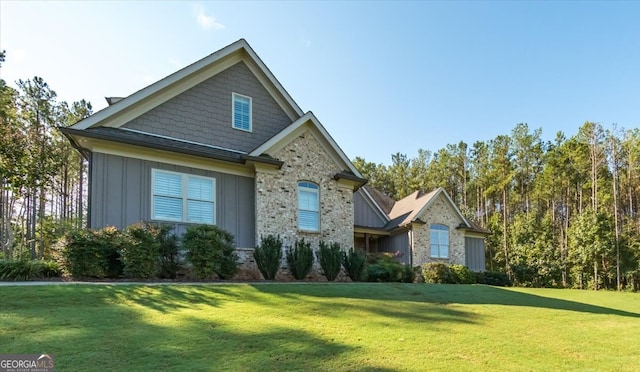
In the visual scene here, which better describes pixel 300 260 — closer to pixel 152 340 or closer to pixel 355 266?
pixel 355 266

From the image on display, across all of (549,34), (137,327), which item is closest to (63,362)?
(137,327)

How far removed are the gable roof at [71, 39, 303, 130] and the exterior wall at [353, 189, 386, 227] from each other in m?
9.24

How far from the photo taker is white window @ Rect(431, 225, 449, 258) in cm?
2352

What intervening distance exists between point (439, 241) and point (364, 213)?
14.9 ft

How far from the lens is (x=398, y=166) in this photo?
47.8m

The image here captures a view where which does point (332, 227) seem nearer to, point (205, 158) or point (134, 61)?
point (205, 158)

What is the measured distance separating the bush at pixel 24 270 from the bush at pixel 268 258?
213 inches

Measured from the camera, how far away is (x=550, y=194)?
38125mm

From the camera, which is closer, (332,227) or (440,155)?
(332,227)

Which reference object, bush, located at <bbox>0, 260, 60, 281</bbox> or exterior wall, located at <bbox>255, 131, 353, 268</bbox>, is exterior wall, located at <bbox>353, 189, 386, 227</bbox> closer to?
exterior wall, located at <bbox>255, 131, 353, 268</bbox>

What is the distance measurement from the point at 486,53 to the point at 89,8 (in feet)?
55.3

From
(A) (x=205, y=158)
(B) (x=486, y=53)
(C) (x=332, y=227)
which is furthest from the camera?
(B) (x=486, y=53)

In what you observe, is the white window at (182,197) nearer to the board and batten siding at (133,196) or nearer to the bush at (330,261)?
the board and batten siding at (133,196)

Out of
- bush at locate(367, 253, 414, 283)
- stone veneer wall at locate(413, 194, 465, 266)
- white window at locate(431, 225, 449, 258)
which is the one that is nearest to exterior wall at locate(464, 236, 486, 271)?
stone veneer wall at locate(413, 194, 465, 266)
